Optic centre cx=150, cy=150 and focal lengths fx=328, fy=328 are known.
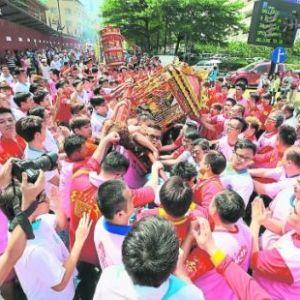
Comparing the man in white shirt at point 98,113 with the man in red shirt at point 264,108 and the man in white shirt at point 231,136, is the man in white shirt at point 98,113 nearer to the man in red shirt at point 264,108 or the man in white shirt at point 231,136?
the man in white shirt at point 231,136

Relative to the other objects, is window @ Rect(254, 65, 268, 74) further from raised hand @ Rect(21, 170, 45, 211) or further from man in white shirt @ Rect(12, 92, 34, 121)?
raised hand @ Rect(21, 170, 45, 211)

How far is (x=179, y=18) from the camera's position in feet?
82.7

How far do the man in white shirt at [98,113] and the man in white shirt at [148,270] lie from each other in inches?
149

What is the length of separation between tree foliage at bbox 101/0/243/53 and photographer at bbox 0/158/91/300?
24.9 metres

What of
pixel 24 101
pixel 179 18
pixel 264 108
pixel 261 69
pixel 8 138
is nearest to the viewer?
pixel 8 138

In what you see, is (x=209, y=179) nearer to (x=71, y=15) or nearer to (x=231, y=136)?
(x=231, y=136)

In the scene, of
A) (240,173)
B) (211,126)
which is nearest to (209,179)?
(240,173)

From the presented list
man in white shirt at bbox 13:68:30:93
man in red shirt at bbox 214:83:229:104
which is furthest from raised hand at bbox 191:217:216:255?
man in white shirt at bbox 13:68:30:93

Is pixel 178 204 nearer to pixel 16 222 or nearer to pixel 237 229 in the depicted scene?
pixel 237 229

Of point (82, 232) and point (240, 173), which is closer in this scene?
point (82, 232)

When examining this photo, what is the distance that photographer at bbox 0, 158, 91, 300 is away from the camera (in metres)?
1.84

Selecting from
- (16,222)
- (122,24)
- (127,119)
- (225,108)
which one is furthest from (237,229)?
(122,24)

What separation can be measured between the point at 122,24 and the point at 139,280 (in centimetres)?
2764

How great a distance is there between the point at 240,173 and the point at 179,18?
24326mm
